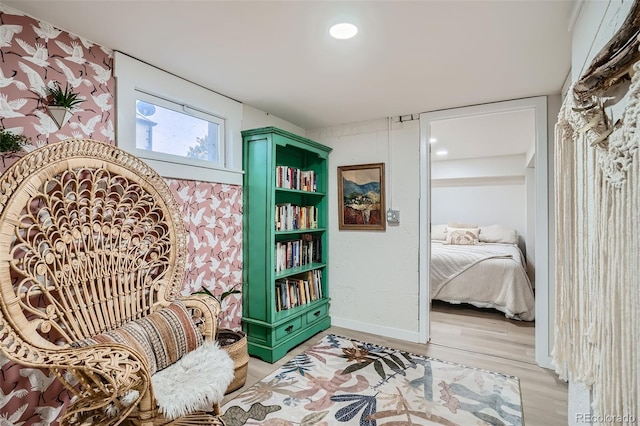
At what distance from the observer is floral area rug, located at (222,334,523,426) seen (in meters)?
1.90

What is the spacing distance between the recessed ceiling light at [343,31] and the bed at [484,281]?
3.20 m

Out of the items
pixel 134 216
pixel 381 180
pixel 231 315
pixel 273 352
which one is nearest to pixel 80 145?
pixel 134 216

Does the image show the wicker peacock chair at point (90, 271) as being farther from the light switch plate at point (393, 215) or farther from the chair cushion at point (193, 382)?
the light switch plate at point (393, 215)

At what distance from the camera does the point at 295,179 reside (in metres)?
3.15

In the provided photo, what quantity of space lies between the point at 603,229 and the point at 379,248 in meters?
2.47

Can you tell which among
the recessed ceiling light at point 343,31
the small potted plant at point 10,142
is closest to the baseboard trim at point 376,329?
the recessed ceiling light at point 343,31

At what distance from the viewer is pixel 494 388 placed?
2.25 metres

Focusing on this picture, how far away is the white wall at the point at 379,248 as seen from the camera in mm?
3121

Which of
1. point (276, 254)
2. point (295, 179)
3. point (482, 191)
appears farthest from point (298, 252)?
point (482, 191)

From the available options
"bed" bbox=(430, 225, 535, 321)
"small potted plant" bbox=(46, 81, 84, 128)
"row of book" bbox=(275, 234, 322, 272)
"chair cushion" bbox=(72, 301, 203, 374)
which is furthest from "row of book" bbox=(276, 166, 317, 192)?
"bed" bbox=(430, 225, 535, 321)

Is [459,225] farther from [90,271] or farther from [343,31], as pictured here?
[90,271]

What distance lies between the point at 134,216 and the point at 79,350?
0.88 meters

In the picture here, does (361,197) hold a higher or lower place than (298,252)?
higher

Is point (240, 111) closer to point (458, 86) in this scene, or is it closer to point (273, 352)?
point (458, 86)
